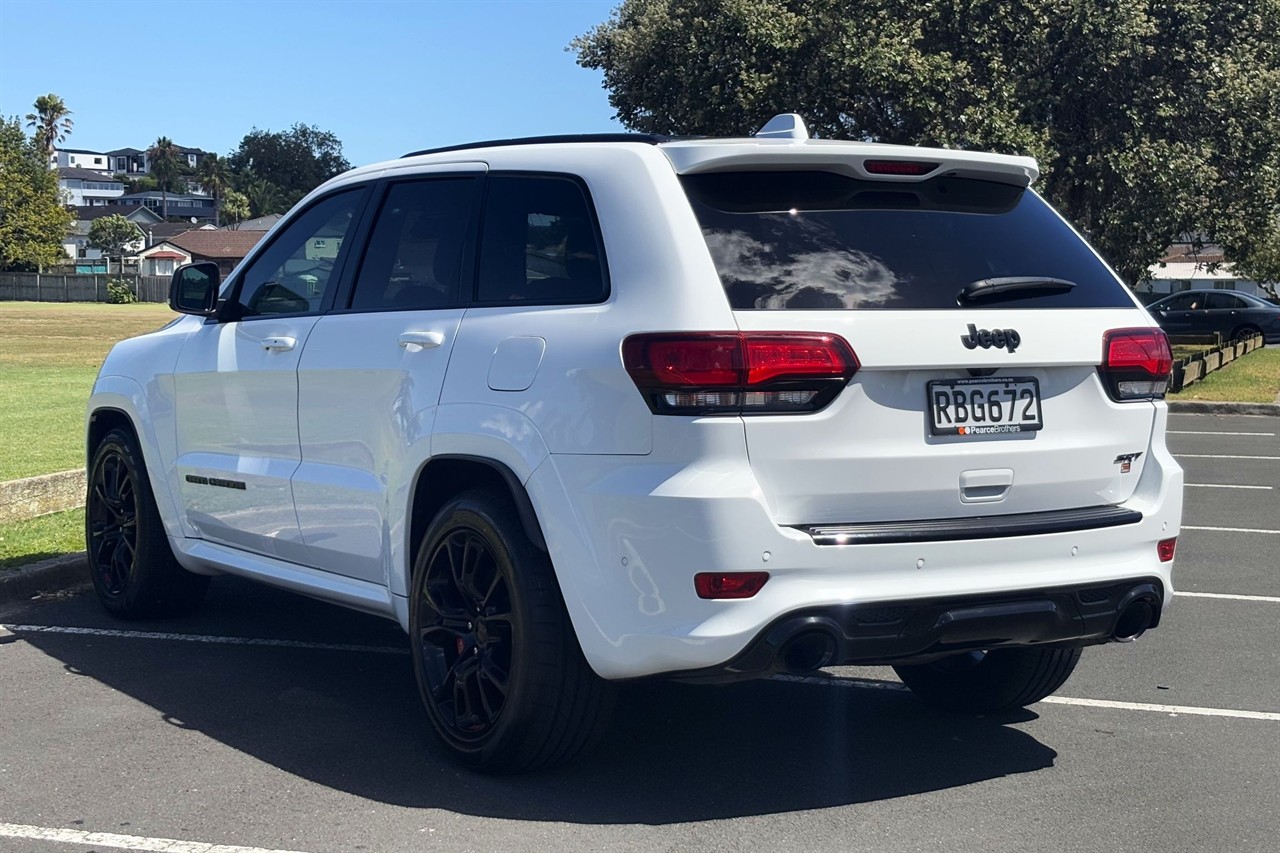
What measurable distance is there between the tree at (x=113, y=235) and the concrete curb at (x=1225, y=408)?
121 m

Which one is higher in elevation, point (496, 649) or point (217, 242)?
point (217, 242)

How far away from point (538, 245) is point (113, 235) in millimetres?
134912

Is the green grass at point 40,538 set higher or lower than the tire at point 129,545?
lower

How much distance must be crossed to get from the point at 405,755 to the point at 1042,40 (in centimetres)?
2291

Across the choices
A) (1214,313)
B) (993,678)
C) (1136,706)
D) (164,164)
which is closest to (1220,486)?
(1136,706)

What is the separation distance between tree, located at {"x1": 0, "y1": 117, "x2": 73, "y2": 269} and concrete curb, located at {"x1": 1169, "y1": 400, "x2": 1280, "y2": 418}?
79.7m

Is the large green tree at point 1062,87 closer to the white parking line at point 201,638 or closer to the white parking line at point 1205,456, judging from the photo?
the white parking line at point 1205,456

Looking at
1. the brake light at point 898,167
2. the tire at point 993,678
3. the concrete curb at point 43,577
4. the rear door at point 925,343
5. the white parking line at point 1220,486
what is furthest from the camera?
the white parking line at point 1220,486

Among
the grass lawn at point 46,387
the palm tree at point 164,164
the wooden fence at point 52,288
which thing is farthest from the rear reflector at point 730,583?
the palm tree at point 164,164

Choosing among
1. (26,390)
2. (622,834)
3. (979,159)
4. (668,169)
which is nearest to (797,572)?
(622,834)

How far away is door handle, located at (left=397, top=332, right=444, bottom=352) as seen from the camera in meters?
4.85

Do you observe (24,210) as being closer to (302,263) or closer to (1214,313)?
(1214,313)

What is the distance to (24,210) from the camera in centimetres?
8806

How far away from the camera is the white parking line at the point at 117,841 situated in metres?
4.05
